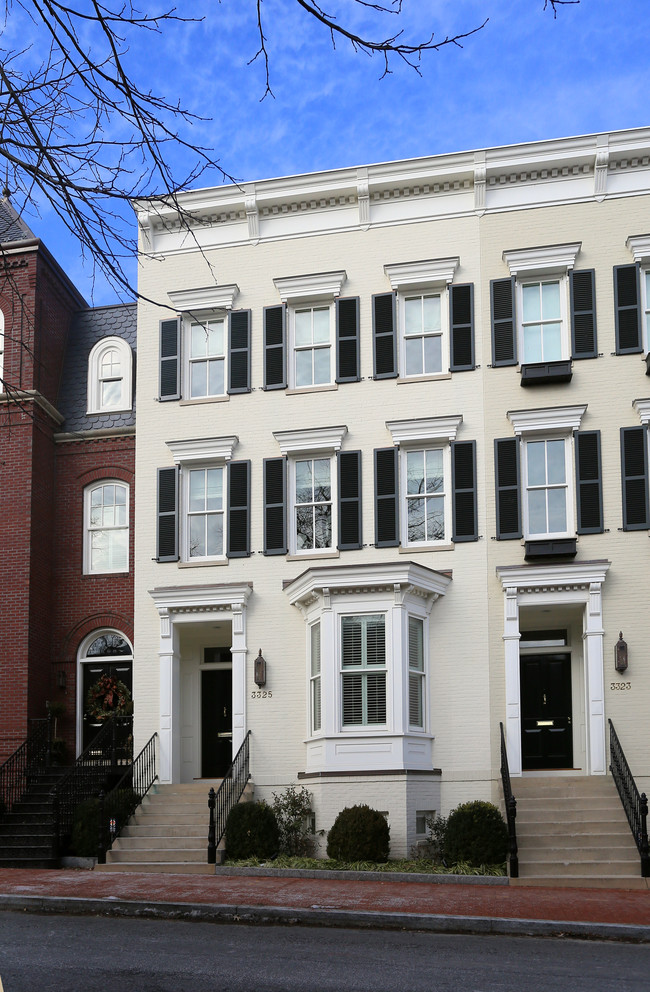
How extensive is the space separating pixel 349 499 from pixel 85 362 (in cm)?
798

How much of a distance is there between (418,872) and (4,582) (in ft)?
34.9

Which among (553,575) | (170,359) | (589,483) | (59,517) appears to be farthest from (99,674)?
(589,483)

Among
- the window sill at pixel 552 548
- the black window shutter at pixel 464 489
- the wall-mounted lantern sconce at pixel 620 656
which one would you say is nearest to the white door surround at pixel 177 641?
the black window shutter at pixel 464 489

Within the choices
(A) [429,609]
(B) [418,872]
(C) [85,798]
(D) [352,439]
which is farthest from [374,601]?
(C) [85,798]

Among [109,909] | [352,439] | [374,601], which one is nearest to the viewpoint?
[109,909]

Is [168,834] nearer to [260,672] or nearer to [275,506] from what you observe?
[260,672]

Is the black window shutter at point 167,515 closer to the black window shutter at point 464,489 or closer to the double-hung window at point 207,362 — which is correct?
the double-hung window at point 207,362

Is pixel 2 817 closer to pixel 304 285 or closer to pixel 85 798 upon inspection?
pixel 85 798

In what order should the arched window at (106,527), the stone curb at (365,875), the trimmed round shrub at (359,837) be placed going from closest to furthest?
1. the stone curb at (365,875)
2. the trimmed round shrub at (359,837)
3. the arched window at (106,527)

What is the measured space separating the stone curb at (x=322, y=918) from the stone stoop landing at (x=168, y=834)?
343cm

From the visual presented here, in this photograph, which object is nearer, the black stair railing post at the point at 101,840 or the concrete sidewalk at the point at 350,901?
the concrete sidewalk at the point at 350,901

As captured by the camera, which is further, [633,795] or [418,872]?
[633,795]

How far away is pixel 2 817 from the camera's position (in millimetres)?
19547

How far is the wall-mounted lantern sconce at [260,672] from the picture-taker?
20172 mm
